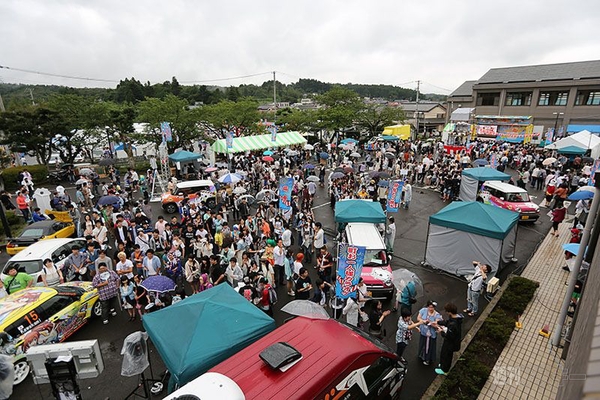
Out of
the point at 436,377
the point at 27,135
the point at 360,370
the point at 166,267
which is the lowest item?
the point at 436,377

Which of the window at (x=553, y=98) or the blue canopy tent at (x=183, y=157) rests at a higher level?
the window at (x=553, y=98)

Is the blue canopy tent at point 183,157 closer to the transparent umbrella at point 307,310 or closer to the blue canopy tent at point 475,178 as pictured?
the blue canopy tent at point 475,178

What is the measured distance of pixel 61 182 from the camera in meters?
25.3

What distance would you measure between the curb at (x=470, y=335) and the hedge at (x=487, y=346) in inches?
4.1

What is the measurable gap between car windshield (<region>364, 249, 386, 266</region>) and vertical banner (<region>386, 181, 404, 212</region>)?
219 inches

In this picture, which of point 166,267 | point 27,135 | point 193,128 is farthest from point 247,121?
point 166,267

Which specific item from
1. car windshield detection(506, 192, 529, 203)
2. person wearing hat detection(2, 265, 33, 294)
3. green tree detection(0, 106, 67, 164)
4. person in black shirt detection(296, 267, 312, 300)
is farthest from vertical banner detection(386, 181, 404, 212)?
green tree detection(0, 106, 67, 164)

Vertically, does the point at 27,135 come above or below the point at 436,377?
above

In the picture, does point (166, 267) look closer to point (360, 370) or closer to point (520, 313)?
point (360, 370)

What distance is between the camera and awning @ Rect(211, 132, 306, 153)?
27.5m

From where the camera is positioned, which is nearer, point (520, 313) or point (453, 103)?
point (520, 313)

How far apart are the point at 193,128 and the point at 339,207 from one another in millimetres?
21407

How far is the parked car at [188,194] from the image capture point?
17.5 m

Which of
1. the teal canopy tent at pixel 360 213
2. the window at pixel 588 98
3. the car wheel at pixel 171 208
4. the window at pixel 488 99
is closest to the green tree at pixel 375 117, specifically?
the window at pixel 488 99
